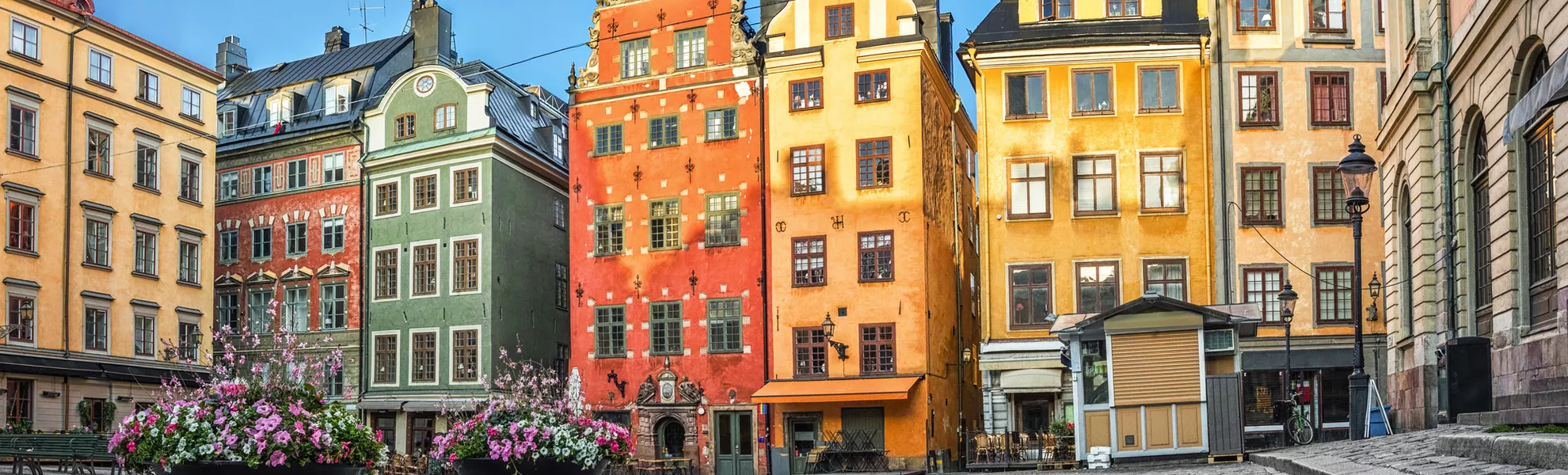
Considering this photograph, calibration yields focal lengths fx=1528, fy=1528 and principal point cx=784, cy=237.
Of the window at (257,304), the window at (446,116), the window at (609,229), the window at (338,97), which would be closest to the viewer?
the window at (609,229)

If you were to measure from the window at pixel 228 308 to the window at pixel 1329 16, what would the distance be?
116 ft

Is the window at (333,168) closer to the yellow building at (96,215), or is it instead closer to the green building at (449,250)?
the green building at (449,250)

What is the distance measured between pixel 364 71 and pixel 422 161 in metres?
6.49

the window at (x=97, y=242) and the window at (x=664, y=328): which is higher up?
the window at (x=97, y=242)

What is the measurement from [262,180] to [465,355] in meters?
11.3

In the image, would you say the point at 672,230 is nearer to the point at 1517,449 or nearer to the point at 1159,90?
the point at 1159,90

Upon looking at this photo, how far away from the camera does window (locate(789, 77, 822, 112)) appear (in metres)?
41.7

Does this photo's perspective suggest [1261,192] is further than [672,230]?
No

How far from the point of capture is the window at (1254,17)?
3925 centimetres

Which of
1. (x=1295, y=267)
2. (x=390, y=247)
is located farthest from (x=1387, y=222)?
(x=390, y=247)

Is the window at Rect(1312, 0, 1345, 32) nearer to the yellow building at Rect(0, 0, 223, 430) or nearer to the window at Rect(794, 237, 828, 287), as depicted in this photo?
the window at Rect(794, 237, 828, 287)

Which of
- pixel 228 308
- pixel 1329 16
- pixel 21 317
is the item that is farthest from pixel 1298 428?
pixel 228 308

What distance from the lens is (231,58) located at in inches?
2421

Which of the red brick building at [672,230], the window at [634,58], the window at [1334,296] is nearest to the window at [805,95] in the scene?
the red brick building at [672,230]
